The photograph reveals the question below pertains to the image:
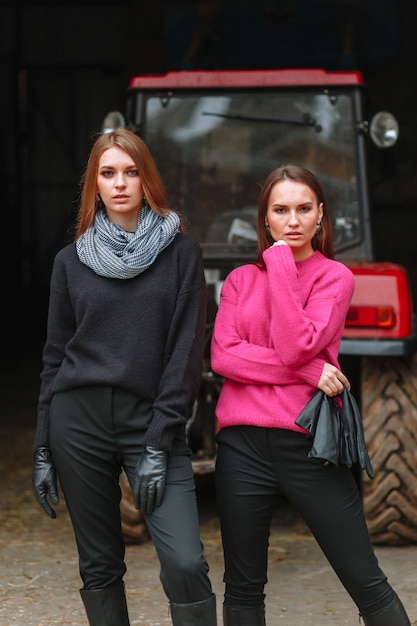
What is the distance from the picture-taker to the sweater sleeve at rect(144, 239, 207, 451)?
3152 millimetres

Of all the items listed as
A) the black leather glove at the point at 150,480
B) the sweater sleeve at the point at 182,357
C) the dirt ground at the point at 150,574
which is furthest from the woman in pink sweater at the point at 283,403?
the dirt ground at the point at 150,574

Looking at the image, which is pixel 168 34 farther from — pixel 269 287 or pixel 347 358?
pixel 269 287

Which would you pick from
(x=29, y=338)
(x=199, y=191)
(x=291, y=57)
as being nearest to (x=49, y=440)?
(x=199, y=191)

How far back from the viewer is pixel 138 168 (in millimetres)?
3291

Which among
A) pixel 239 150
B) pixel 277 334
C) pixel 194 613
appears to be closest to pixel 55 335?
pixel 277 334

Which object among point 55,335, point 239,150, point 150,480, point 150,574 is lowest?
point 150,574

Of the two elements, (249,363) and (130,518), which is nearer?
(249,363)

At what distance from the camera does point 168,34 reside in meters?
10.0

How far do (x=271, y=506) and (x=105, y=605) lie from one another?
0.56 m

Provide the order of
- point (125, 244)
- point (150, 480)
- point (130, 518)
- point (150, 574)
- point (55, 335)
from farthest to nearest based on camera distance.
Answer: point (130, 518) → point (150, 574) → point (55, 335) → point (125, 244) → point (150, 480)

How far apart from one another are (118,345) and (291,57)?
6.88m

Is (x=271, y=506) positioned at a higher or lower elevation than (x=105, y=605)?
higher

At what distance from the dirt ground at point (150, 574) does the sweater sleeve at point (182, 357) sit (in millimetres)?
1391

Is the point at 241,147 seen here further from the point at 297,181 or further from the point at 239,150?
the point at 297,181
